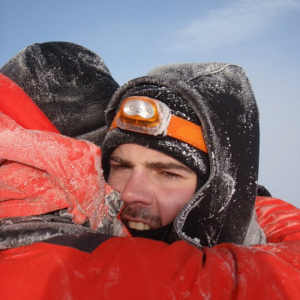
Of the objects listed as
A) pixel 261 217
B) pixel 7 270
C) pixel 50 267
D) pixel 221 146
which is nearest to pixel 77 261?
pixel 50 267

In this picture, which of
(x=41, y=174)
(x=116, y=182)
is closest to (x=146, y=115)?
(x=116, y=182)

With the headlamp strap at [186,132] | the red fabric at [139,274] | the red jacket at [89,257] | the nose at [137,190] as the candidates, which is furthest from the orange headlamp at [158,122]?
the red fabric at [139,274]

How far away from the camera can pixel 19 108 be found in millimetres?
1404

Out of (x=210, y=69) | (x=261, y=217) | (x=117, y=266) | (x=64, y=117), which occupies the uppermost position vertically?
(x=210, y=69)

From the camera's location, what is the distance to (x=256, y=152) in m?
1.97

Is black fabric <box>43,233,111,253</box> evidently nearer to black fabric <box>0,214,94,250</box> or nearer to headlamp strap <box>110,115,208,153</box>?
black fabric <box>0,214,94,250</box>

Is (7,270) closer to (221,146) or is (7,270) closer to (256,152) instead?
(221,146)

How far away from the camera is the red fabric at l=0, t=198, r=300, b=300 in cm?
102

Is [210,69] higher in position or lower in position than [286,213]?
higher

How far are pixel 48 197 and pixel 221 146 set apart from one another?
0.83m

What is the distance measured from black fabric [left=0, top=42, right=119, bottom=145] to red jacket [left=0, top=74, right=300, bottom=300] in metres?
0.78

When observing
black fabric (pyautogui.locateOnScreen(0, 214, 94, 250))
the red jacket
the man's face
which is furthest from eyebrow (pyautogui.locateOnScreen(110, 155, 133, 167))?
black fabric (pyautogui.locateOnScreen(0, 214, 94, 250))

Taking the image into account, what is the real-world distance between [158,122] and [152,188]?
1.04 ft

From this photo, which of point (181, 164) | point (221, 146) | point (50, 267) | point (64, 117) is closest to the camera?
point (50, 267)
